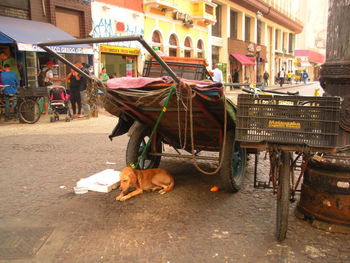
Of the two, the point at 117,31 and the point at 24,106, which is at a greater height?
the point at 117,31

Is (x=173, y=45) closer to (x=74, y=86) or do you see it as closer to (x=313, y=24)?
(x=74, y=86)

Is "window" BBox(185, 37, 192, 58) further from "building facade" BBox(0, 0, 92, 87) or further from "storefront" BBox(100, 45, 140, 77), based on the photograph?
"building facade" BBox(0, 0, 92, 87)

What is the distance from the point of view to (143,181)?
15.3 feet

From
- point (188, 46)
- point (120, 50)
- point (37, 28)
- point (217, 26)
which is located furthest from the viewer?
point (217, 26)

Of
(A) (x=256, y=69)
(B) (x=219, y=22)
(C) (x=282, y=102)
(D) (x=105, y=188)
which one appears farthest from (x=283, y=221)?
(A) (x=256, y=69)

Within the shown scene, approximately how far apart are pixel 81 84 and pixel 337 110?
1042 cm

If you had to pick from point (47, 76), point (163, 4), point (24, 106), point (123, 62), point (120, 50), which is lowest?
point (24, 106)

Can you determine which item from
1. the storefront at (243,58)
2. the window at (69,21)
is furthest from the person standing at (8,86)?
the storefront at (243,58)

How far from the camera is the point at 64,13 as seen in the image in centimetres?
1534

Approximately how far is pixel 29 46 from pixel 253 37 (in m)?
29.5

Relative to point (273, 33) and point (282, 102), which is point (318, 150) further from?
point (273, 33)

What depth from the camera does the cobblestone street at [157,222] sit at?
3105 mm

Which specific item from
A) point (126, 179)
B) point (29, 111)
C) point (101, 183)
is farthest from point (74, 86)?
point (126, 179)

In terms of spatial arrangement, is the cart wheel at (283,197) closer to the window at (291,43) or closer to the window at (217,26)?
the window at (217,26)
